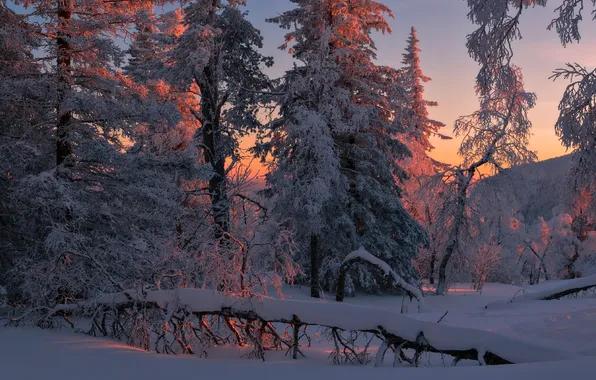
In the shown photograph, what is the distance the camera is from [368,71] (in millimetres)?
19531

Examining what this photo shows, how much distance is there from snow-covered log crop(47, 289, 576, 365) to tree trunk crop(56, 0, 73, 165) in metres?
6.50

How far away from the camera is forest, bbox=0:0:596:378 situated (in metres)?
6.92

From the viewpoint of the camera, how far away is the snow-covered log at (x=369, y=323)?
5.48 meters

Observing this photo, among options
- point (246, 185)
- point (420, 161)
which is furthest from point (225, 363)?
point (420, 161)

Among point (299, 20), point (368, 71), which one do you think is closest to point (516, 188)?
point (368, 71)

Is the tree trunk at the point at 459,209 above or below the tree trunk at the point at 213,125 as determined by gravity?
below

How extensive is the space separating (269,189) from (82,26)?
10.3m

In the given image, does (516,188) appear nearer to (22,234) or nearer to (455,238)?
(455,238)

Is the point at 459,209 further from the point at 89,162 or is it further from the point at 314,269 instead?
the point at 89,162

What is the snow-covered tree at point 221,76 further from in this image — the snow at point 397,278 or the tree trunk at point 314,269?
the snow at point 397,278

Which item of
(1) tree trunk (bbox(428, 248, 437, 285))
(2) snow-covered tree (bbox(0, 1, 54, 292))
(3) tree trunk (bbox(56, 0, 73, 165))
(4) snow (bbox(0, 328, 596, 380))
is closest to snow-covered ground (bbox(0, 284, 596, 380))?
(4) snow (bbox(0, 328, 596, 380))

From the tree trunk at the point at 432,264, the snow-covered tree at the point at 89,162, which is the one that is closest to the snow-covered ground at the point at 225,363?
the snow-covered tree at the point at 89,162

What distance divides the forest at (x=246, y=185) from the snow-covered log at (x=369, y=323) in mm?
20

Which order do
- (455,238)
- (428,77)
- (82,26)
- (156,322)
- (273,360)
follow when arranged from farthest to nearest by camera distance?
(428,77) < (455,238) < (82,26) < (156,322) < (273,360)
